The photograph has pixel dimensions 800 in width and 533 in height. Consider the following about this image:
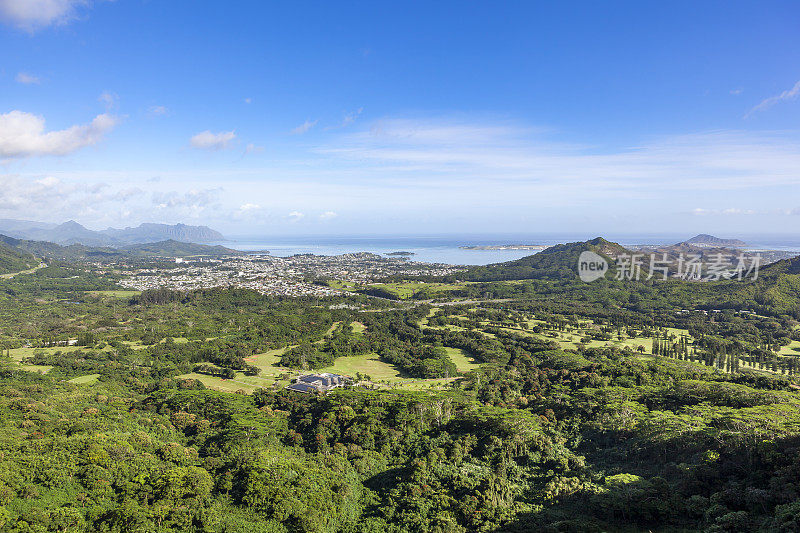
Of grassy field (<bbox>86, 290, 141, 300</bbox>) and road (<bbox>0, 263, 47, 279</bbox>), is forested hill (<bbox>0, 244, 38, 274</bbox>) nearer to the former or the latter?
road (<bbox>0, 263, 47, 279</bbox>)

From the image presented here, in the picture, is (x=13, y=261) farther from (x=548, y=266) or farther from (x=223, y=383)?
(x=548, y=266)

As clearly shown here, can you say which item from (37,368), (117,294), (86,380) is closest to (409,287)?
(117,294)

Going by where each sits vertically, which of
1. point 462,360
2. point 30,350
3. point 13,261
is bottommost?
point 30,350

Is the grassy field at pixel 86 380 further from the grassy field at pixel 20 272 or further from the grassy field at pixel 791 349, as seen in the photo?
the grassy field at pixel 20 272

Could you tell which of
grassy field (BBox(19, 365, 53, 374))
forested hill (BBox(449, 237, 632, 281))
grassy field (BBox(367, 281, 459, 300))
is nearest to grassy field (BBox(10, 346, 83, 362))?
grassy field (BBox(19, 365, 53, 374))

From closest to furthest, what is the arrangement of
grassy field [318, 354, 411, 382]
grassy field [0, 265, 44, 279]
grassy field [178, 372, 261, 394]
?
grassy field [178, 372, 261, 394] → grassy field [318, 354, 411, 382] → grassy field [0, 265, 44, 279]

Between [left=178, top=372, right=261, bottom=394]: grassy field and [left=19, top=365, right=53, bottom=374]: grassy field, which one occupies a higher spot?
[left=19, top=365, right=53, bottom=374]: grassy field

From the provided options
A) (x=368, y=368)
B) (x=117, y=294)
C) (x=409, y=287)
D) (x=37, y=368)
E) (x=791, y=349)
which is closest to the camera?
(x=37, y=368)
